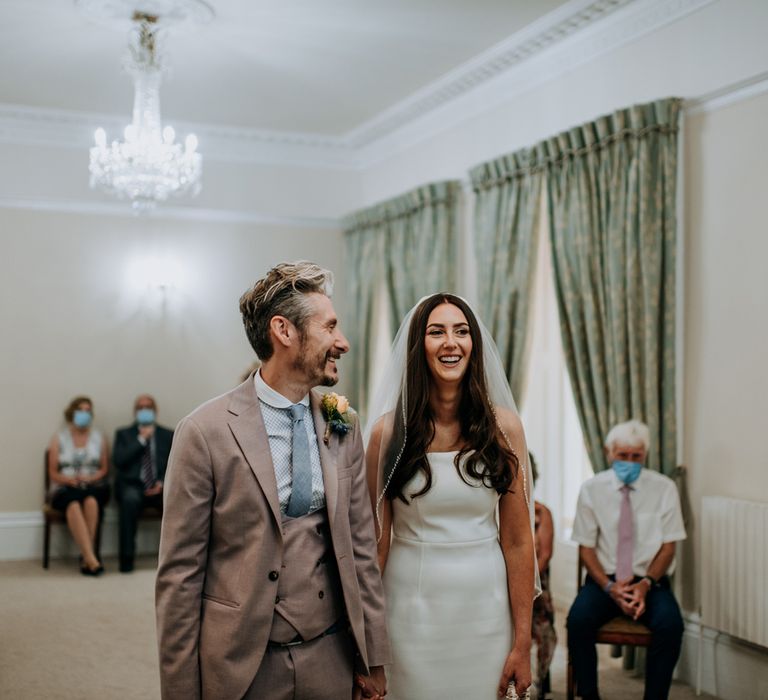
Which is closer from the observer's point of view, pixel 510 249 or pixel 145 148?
pixel 145 148

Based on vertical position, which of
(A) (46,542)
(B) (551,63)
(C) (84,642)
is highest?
(B) (551,63)

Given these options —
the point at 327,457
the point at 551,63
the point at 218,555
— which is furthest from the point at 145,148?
the point at 218,555

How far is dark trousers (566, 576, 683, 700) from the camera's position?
393 cm

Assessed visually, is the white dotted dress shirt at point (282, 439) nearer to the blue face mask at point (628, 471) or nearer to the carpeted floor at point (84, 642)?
the blue face mask at point (628, 471)

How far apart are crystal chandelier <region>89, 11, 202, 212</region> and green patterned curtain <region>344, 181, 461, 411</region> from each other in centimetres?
195

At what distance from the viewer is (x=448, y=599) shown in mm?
2654

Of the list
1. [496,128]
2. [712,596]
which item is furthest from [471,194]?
[712,596]

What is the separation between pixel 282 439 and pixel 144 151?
3.90 metres

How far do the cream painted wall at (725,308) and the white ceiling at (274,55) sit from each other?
3.58ft

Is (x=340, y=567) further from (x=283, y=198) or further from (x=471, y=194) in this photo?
(x=283, y=198)

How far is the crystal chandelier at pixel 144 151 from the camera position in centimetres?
567

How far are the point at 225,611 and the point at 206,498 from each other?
260 millimetres

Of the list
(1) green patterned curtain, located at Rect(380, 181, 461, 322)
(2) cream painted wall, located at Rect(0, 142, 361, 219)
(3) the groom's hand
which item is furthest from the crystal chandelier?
(3) the groom's hand

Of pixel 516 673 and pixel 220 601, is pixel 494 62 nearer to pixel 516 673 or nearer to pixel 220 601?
pixel 516 673
